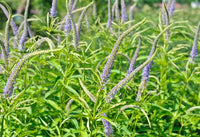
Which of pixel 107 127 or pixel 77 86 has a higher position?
pixel 77 86

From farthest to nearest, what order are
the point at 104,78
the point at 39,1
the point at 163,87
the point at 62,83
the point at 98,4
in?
the point at 98,4
the point at 39,1
the point at 163,87
the point at 62,83
the point at 104,78

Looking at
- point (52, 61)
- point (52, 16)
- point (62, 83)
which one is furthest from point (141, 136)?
point (52, 16)

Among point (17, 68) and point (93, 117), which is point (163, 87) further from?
point (17, 68)

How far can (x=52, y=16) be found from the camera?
380cm

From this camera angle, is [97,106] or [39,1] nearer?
[97,106]

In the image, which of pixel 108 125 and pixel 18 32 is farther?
pixel 18 32

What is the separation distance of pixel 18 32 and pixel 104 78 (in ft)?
6.05

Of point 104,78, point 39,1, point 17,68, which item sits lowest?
point 104,78

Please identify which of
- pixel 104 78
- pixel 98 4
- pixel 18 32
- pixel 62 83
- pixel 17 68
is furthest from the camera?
pixel 98 4

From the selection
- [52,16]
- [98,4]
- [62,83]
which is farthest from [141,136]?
[98,4]

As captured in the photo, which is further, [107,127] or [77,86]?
[77,86]

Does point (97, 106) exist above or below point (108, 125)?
above

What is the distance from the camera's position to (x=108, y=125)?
2.63 metres

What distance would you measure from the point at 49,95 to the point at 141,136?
1.43 metres
